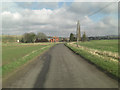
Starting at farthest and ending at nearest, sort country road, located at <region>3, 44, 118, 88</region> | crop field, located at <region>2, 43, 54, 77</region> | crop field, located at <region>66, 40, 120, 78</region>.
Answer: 1. crop field, located at <region>2, 43, 54, 77</region>
2. crop field, located at <region>66, 40, 120, 78</region>
3. country road, located at <region>3, 44, 118, 88</region>

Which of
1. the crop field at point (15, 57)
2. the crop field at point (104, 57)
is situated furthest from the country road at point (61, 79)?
the crop field at point (15, 57)

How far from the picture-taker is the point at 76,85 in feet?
16.7

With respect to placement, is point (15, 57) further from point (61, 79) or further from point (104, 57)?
point (61, 79)

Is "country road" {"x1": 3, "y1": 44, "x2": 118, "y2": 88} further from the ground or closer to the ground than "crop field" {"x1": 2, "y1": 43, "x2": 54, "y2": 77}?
further from the ground

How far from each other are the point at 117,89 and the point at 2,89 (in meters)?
4.51

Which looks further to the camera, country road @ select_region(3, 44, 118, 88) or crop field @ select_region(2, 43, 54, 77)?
crop field @ select_region(2, 43, 54, 77)

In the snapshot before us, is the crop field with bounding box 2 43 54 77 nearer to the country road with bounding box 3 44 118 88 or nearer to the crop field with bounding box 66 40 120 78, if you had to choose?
the country road with bounding box 3 44 118 88

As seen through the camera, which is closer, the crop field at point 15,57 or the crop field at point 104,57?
the crop field at point 104,57

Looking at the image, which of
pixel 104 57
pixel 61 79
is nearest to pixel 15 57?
pixel 104 57

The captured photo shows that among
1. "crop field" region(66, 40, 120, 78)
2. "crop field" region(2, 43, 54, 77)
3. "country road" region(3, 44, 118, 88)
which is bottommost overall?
"crop field" region(2, 43, 54, 77)

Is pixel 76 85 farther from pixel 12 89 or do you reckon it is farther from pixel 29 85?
pixel 12 89

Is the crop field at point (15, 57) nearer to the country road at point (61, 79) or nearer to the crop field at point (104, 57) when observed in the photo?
the country road at point (61, 79)

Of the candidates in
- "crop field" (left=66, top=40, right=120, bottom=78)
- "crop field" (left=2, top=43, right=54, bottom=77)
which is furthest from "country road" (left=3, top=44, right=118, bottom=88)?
"crop field" (left=2, top=43, right=54, bottom=77)

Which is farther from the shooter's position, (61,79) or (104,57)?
(104,57)
